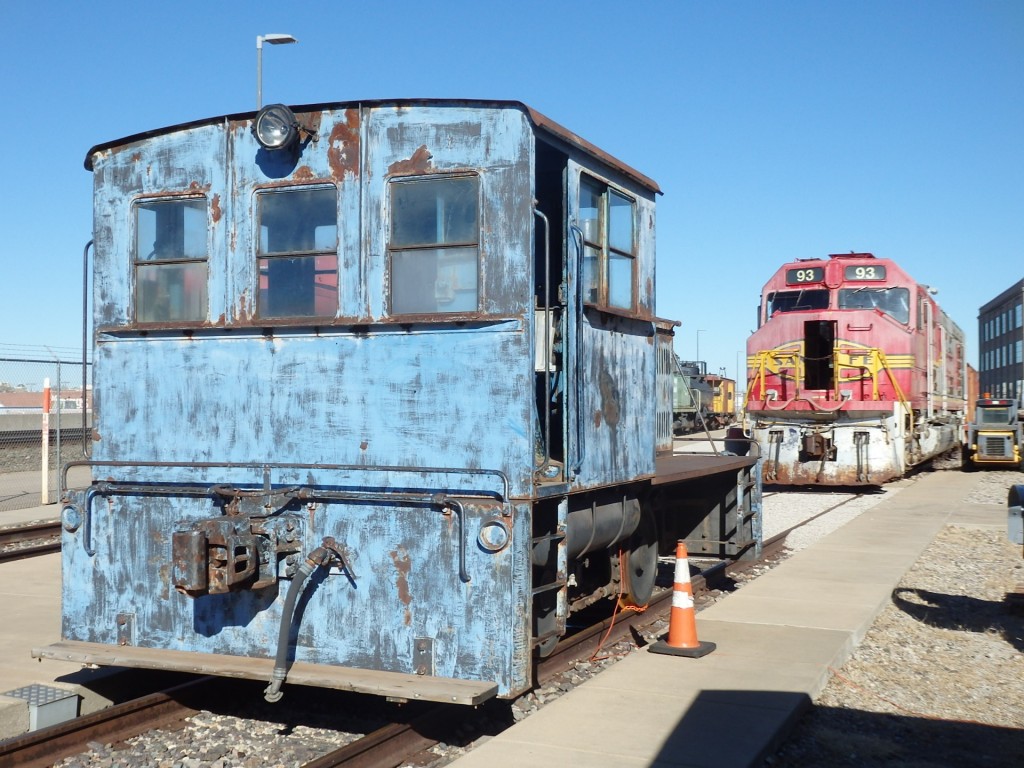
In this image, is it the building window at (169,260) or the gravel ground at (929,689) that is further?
the building window at (169,260)

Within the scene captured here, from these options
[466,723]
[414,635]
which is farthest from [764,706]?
[414,635]

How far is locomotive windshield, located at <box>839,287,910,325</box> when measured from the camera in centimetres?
2123

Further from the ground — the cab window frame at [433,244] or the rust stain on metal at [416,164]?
the rust stain on metal at [416,164]

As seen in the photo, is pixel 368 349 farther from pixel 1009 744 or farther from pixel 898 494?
pixel 898 494

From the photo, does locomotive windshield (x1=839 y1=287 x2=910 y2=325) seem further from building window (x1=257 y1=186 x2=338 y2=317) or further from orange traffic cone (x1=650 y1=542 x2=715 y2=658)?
building window (x1=257 y1=186 x2=338 y2=317)

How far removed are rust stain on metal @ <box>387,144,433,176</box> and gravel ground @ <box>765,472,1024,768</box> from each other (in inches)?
147

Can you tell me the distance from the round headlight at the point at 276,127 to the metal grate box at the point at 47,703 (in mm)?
3370

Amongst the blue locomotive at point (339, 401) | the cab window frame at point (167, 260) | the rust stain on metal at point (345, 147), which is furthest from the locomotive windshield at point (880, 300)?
the cab window frame at point (167, 260)

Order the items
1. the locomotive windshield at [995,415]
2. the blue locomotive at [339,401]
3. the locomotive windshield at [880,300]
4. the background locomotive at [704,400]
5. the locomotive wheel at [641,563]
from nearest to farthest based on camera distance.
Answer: the blue locomotive at [339,401], the locomotive wheel at [641,563], the locomotive windshield at [880,300], the locomotive windshield at [995,415], the background locomotive at [704,400]

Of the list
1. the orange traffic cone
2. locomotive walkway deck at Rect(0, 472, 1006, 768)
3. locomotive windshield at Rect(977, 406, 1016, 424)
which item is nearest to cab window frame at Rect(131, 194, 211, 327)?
locomotive walkway deck at Rect(0, 472, 1006, 768)

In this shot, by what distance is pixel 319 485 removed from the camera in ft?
19.1

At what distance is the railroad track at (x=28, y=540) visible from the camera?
12.0 meters

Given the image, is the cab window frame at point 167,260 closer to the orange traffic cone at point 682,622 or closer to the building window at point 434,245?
the building window at point 434,245

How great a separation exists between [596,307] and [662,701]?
2.42 meters
